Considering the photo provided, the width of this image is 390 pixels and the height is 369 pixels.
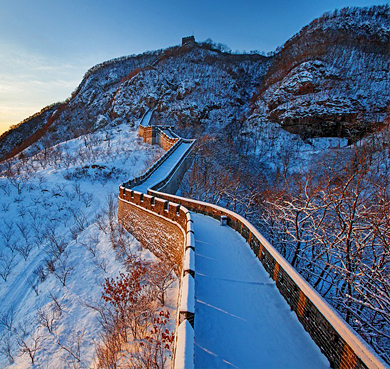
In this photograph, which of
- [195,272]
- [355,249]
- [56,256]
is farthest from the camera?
[56,256]

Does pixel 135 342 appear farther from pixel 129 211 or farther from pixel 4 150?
pixel 4 150

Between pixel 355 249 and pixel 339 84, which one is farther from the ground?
pixel 339 84

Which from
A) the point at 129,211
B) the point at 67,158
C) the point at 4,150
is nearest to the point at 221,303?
the point at 129,211

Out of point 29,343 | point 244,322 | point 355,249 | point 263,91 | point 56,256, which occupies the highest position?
point 263,91

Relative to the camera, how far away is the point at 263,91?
5612cm

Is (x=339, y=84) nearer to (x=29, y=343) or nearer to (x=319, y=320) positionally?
(x=319, y=320)

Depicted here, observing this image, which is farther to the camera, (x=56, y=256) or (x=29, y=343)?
(x=56, y=256)

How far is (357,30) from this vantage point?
53.5 m

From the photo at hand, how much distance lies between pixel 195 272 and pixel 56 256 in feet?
36.8

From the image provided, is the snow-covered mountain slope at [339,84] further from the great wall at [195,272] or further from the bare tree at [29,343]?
the bare tree at [29,343]

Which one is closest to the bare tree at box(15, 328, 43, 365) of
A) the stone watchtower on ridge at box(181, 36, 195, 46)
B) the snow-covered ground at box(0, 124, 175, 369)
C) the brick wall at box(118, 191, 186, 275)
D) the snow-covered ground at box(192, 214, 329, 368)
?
the snow-covered ground at box(0, 124, 175, 369)

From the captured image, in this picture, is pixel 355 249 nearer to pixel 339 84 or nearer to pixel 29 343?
pixel 29 343

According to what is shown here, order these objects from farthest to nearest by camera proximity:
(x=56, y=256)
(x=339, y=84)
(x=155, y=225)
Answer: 1. (x=339, y=84)
2. (x=56, y=256)
3. (x=155, y=225)

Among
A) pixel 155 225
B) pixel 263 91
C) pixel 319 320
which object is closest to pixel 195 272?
pixel 319 320
